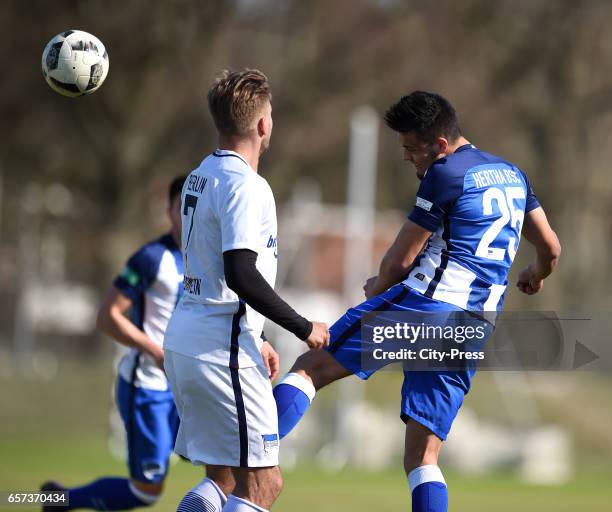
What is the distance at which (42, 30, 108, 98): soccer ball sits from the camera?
6496mm

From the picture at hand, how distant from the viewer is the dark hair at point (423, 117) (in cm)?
579

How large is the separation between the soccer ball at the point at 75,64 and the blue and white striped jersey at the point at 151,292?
1.19m

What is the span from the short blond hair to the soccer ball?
4.88ft

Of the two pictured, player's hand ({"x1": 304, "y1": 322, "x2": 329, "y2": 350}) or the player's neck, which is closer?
player's hand ({"x1": 304, "y1": 322, "x2": 329, "y2": 350})

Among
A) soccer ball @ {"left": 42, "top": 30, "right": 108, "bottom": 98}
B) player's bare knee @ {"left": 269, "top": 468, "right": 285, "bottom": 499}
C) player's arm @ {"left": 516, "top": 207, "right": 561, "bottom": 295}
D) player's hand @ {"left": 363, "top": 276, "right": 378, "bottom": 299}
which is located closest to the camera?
player's bare knee @ {"left": 269, "top": 468, "right": 285, "bottom": 499}

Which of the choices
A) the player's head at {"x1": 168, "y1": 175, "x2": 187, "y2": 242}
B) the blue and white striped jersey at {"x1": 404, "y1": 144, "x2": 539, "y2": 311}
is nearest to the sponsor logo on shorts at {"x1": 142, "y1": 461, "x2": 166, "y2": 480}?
the player's head at {"x1": 168, "y1": 175, "x2": 187, "y2": 242}

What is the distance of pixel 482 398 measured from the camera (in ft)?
75.8

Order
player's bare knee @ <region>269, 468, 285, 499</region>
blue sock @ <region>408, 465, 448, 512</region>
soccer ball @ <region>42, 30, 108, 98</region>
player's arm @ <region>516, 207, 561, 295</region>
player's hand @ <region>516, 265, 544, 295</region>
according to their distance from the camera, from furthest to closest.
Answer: soccer ball @ <region>42, 30, 108, 98</region> → player's hand @ <region>516, 265, 544, 295</region> → player's arm @ <region>516, 207, 561, 295</region> → blue sock @ <region>408, 465, 448, 512</region> → player's bare knee @ <region>269, 468, 285, 499</region>

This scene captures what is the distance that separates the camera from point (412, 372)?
5.88 m

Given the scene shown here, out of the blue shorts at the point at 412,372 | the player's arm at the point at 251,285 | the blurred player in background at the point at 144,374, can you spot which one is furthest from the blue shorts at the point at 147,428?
the player's arm at the point at 251,285

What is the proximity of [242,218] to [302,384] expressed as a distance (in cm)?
109

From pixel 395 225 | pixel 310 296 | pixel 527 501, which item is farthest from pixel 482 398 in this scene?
pixel 527 501

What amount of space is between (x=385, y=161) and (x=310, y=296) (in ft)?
23.9

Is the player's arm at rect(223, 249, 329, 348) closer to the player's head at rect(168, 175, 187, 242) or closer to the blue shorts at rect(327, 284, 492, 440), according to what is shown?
the blue shorts at rect(327, 284, 492, 440)
